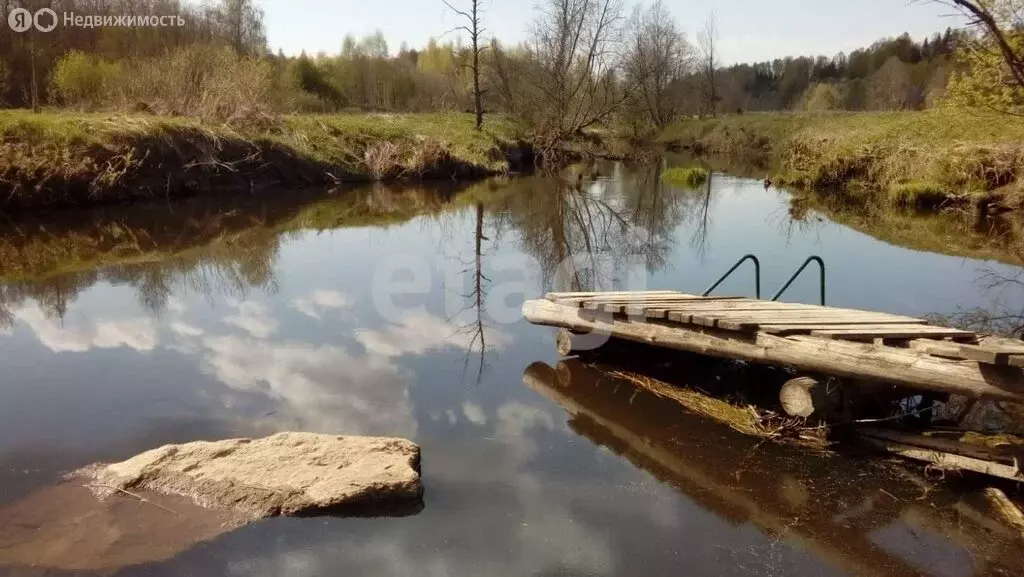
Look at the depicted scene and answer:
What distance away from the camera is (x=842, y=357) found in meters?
5.05

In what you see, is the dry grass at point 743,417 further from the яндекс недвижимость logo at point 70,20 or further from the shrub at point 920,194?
the яндекс недвижимость logo at point 70,20

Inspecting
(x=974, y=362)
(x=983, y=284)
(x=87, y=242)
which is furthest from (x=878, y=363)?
(x=87, y=242)

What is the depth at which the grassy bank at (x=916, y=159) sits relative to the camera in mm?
17281

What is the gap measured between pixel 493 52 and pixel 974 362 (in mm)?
33956

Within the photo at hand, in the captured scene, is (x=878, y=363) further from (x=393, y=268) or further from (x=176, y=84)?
(x=176, y=84)

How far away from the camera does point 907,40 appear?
69250mm

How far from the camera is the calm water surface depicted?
13.3 feet

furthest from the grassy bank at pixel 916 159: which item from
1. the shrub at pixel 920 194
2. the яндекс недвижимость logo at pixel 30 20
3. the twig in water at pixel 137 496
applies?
the яндекс недвижимость logo at pixel 30 20

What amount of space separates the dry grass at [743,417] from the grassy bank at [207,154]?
13876 mm

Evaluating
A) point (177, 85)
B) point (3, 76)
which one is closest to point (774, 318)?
point (177, 85)

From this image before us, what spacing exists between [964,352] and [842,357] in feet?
2.53

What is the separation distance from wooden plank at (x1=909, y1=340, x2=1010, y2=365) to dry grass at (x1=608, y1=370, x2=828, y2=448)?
0.90 meters

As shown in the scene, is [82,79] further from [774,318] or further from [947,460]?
[947,460]

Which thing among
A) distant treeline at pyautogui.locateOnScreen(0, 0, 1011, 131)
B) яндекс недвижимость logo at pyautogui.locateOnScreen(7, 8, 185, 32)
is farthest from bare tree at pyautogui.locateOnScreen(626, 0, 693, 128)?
яндекс недвижимость logo at pyautogui.locateOnScreen(7, 8, 185, 32)
